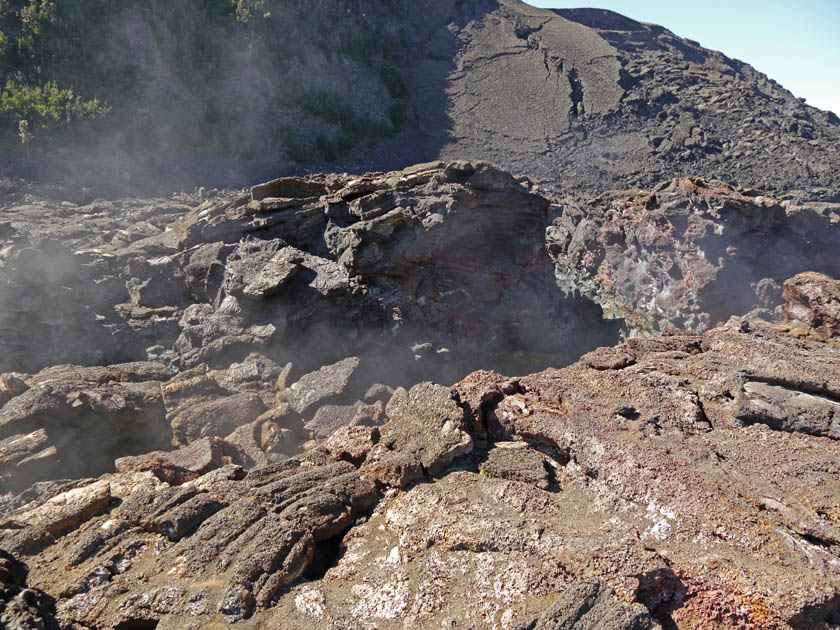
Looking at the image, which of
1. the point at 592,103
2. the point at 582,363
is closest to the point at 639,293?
the point at 582,363

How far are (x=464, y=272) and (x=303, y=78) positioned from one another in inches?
1099

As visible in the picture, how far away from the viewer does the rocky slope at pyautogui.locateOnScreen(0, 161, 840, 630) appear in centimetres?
388

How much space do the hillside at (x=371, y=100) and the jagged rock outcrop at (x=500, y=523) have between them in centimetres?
1994

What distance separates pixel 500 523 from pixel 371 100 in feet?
117

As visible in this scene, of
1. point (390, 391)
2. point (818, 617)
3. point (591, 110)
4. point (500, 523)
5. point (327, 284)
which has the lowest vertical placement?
point (390, 391)

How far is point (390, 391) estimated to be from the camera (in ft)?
26.9

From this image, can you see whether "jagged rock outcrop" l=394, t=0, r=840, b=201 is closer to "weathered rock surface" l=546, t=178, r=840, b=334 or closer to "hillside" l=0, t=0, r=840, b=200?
"hillside" l=0, t=0, r=840, b=200

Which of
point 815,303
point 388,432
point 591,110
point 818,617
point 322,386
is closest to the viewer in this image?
point 818,617

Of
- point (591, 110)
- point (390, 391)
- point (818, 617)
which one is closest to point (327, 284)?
point (390, 391)

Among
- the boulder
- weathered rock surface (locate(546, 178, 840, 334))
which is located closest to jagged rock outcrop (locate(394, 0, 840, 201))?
weathered rock surface (locate(546, 178, 840, 334))

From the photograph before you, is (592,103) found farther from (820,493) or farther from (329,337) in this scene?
(820,493)

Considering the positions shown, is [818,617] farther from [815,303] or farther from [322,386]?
[815,303]

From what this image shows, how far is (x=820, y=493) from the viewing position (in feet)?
14.5

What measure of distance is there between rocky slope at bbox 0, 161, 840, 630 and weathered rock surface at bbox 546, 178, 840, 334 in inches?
72.9
